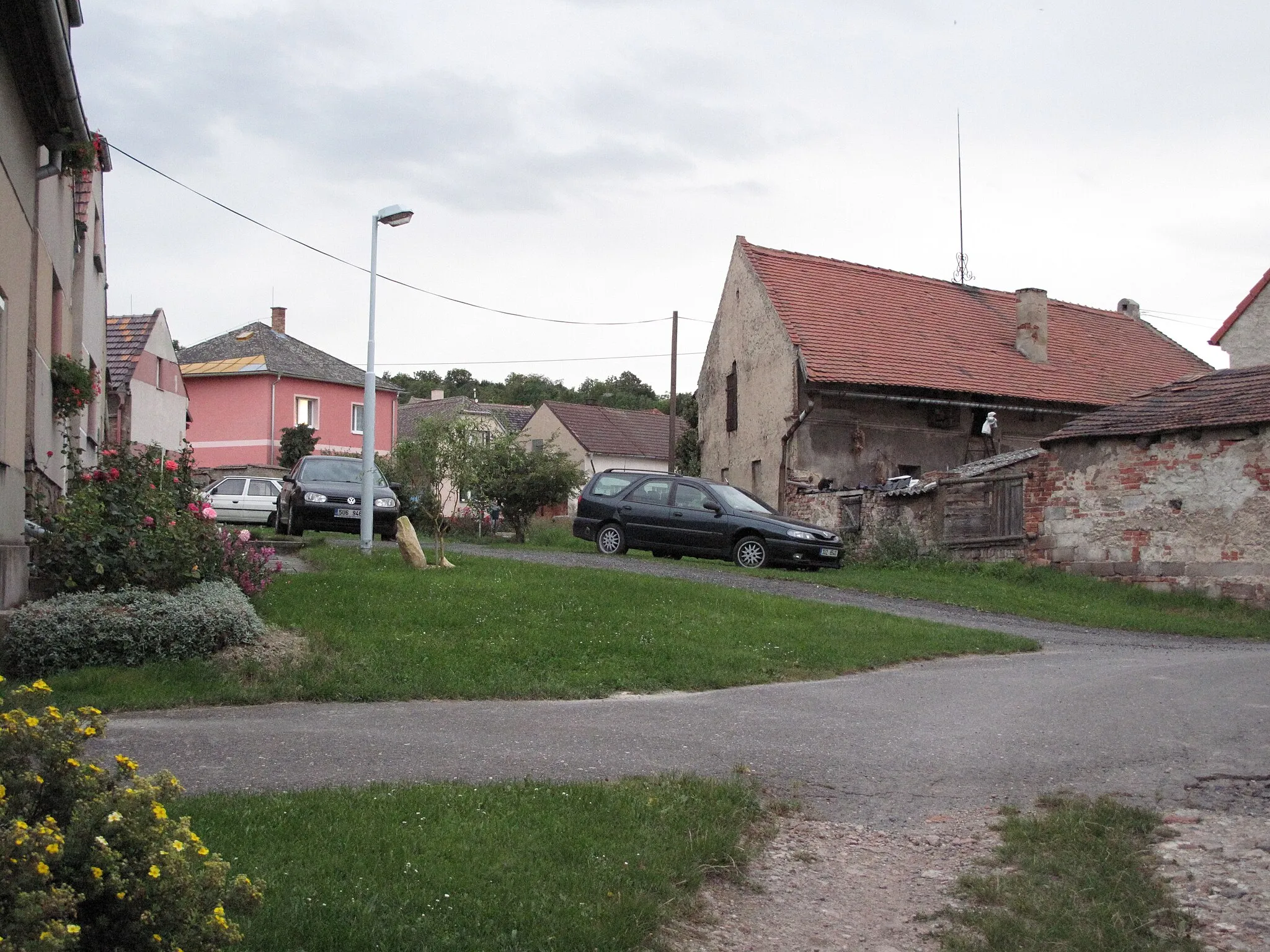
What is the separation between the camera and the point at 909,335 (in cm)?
3303

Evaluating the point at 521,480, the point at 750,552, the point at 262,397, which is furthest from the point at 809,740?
the point at 262,397

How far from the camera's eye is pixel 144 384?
30.9 m

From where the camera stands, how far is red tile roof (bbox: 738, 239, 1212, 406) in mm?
30894

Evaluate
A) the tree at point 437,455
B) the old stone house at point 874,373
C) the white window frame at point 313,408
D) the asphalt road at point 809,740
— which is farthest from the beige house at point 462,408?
the asphalt road at point 809,740

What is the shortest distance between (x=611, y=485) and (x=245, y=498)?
12.1m

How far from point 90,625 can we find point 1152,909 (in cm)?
735

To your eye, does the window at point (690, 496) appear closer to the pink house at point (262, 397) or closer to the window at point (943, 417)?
the window at point (943, 417)

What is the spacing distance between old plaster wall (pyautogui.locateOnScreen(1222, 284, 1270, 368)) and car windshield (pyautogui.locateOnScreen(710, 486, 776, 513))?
616 inches

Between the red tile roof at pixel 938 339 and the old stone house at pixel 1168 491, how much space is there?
8.66 m

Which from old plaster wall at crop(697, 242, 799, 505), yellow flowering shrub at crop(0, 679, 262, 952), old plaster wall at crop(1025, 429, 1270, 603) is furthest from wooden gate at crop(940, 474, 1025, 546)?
yellow flowering shrub at crop(0, 679, 262, 952)

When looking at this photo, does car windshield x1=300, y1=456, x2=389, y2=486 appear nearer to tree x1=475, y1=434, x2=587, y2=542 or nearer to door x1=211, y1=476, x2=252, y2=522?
tree x1=475, y1=434, x2=587, y2=542

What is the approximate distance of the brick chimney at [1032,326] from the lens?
34.7m

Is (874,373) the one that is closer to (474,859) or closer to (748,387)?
(748,387)

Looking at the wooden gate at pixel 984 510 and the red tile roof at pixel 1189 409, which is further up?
the red tile roof at pixel 1189 409
